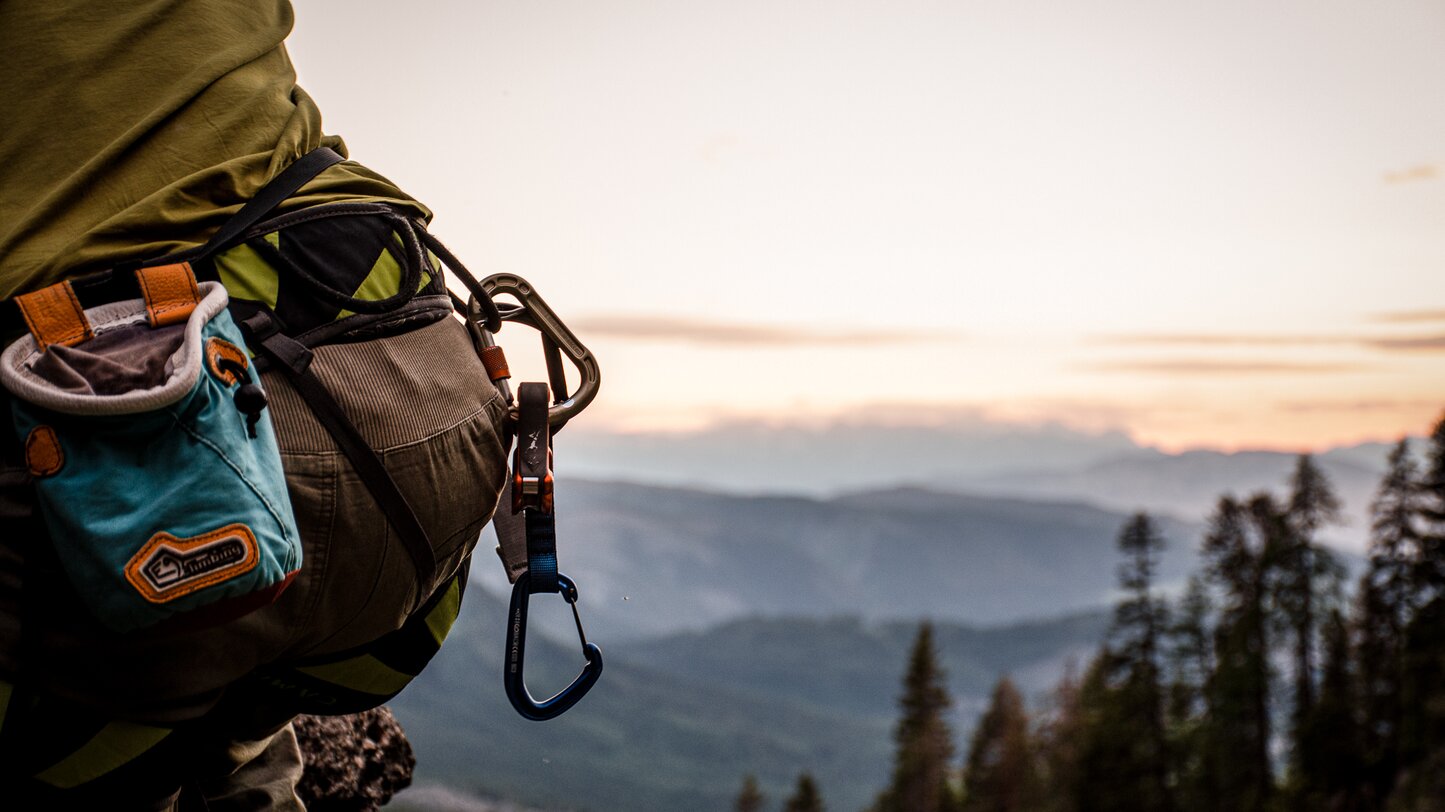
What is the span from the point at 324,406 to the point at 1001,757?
75.5 meters

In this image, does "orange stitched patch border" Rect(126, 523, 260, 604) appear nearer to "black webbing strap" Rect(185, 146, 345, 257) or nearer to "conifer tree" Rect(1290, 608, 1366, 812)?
"black webbing strap" Rect(185, 146, 345, 257)

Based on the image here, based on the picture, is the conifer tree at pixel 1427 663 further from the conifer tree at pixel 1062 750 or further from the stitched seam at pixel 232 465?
the stitched seam at pixel 232 465

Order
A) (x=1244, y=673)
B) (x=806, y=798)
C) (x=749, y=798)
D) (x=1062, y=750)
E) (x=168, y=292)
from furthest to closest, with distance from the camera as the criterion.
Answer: (x=749, y=798)
(x=806, y=798)
(x=1062, y=750)
(x=1244, y=673)
(x=168, y=292)

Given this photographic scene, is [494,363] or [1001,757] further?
[1001,757]

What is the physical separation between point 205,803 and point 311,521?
1.53m

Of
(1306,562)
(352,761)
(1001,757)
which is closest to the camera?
(352,761)

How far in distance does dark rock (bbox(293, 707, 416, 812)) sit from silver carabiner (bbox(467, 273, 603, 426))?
9.93ft

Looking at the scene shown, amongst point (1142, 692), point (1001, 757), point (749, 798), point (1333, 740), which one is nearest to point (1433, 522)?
point (1333, 740)

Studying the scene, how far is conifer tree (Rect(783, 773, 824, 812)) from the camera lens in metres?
76.0

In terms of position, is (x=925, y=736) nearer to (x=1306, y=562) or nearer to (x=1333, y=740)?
(x=1333, y=740)

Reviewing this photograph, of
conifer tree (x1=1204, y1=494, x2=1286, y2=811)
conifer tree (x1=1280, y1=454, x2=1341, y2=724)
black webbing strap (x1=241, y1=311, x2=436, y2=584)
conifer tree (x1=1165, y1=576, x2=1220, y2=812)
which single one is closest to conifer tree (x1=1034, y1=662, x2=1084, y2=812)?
conifer tree (x1=1165, y1=576, x2=1220, y2=812)

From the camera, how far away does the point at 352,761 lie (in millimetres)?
6188

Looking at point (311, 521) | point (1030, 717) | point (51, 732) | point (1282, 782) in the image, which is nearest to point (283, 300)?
point (311, 521)

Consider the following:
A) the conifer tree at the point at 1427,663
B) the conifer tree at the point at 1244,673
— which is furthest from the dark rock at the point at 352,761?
the conifer tree at the point at 1244,673
